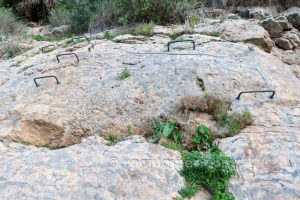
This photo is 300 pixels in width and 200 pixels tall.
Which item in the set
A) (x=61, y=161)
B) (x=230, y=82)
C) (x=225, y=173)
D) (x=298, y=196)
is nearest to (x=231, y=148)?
(x=225, y=173)

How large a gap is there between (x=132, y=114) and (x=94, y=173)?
2.78 ft

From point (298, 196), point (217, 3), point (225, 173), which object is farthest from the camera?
point (217, 3)

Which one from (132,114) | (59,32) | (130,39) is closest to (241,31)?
(130,39)

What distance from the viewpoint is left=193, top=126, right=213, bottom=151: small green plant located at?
281 cm

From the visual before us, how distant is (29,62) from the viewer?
16.0 ft

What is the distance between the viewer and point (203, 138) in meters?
2.86

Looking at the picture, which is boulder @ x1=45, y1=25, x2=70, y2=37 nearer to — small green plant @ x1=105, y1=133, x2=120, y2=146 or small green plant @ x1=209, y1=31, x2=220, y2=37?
small green plant @ x1=209, y1=31, x2=220, y2=37

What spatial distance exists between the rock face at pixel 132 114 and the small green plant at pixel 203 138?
0.18 metres

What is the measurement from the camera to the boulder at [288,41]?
513 cm

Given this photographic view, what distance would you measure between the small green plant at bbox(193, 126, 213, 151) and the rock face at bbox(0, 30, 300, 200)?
0.18 m

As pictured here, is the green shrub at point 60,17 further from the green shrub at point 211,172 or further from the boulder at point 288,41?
the green shrub at point 211,172

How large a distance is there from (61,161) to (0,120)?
1.15 metres

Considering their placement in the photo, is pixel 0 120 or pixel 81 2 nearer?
pixel 0 120

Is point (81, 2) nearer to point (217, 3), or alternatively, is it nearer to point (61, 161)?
point (217, 3)
